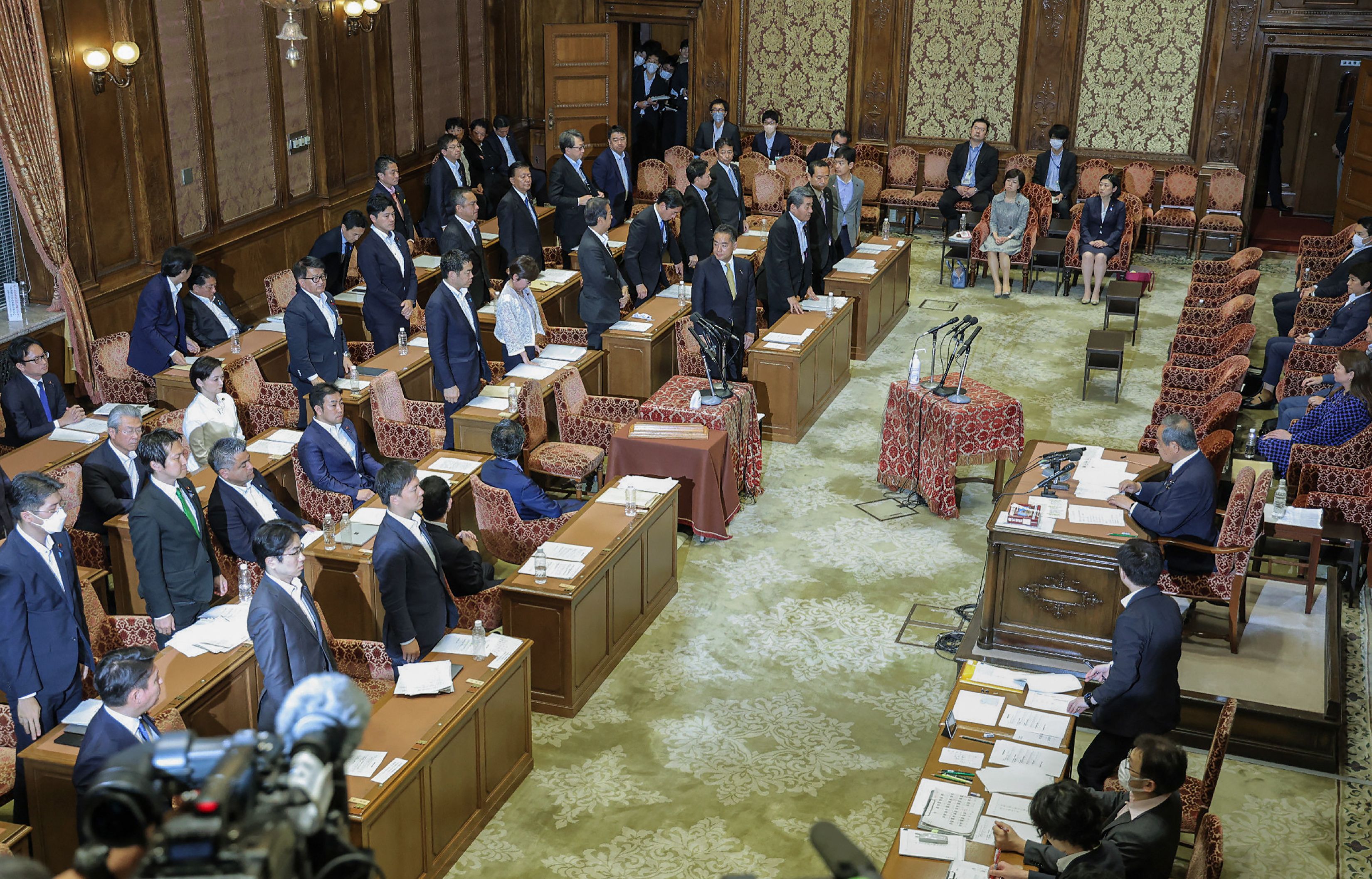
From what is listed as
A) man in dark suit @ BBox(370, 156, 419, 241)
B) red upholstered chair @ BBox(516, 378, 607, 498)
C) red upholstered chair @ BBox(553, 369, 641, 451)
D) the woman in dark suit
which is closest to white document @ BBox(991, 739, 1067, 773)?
red upholstered chair @ BBox(516, 378, 607, 498)

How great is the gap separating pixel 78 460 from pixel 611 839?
4239 mm

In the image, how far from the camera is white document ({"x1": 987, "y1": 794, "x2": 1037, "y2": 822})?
485 cm

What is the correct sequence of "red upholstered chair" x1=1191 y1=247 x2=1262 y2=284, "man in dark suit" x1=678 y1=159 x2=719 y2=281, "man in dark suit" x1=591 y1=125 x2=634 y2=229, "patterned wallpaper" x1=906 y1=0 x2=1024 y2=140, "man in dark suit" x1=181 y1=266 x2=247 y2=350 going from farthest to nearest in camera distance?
"patterned wallpaper" x1=906 y1=0 x2=1024 y2=140 < "man in dark suit" x1=591 y1=125 x2=634 y2=229 < "man in dark suit" x1=678 y1=159 x2=719 y2=281 < "red upholstered chair" x1=1191 y1=247 x2=1262 y2=284 < "man in dark suit" x1=181 y1=266 x2=247 y2=350

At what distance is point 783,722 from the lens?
6684 millimetres

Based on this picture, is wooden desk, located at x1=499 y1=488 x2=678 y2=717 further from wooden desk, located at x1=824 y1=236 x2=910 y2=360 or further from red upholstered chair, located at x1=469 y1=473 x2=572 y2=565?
wooden desk, located at x1=824 y1=236 x2=910 y2=360

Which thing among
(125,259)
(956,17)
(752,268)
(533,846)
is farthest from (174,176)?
(956,17)

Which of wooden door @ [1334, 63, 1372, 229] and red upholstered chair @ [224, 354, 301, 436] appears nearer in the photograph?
red upholstered chair @ [224, 354, 301, 436]

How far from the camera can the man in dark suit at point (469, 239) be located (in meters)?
10.5

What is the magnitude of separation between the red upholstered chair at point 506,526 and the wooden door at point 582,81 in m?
9.90

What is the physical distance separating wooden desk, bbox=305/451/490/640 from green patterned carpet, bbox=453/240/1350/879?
1.07m

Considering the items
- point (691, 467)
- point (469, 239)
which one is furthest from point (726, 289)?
point (469, 239)

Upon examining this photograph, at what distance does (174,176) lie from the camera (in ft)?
35.3

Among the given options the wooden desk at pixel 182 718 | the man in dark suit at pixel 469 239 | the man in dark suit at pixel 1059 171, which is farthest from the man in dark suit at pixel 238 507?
the man in dark suit at pixel 1059 171

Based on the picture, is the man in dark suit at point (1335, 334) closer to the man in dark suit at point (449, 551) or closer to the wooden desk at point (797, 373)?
the wooden desk at point (797, 373)
